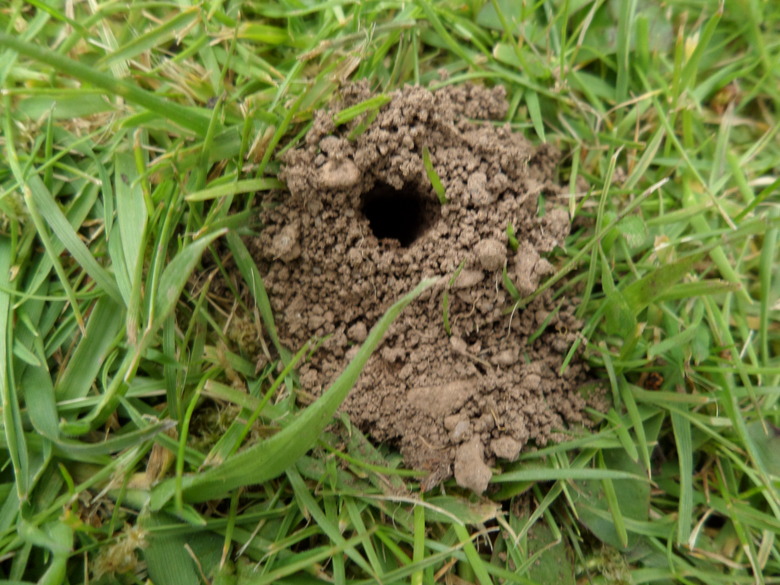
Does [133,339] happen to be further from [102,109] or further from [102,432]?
[102,109]

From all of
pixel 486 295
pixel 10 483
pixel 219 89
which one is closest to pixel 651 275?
pixel 486 295

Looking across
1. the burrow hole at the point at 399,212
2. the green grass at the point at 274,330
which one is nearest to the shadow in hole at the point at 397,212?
the burrow hole at the point at 399,212

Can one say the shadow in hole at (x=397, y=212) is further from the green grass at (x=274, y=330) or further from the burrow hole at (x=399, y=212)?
the green grass at (x=274, y=330)

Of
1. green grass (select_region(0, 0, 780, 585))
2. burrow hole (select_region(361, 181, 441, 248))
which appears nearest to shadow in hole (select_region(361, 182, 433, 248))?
burrow hole (select_region(361, 181, 441, 248))

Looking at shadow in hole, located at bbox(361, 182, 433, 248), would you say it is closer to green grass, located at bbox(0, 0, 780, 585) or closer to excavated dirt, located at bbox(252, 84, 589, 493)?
excavated dirt, located at bbox(252, 84, 589, 493)

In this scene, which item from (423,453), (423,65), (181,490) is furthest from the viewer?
(423,65)

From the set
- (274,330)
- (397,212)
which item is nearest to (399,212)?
(397,212)
